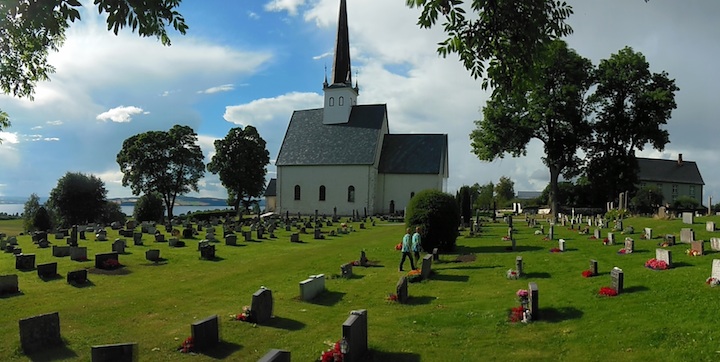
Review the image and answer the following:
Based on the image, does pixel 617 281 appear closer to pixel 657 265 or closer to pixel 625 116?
pixel 657 265

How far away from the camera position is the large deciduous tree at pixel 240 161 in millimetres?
61750

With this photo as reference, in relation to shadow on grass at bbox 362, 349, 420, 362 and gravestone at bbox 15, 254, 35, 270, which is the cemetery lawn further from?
gravestone at bbox 15, 254, 35, 270

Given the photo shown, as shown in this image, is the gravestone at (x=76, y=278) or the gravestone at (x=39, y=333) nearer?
the gravestone at (x=39, y=333)

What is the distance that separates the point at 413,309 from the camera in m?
11.2

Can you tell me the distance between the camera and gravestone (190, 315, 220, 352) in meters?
8.43

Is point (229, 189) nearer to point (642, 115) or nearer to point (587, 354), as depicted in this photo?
point (642, 115)

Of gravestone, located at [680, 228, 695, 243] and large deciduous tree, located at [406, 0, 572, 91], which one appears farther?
gravestone, located at [680, 228, 695, 243]

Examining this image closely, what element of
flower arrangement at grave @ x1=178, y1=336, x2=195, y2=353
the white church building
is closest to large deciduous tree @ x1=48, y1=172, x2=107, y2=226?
the white church building

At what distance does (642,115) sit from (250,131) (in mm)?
43421

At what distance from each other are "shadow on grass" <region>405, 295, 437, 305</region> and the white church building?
145 ft

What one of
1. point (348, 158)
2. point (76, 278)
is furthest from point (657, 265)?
point (348, 158)

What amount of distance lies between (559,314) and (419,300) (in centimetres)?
346

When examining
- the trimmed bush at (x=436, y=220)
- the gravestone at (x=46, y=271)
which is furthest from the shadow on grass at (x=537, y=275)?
the gravestone at (x=46, y=271)

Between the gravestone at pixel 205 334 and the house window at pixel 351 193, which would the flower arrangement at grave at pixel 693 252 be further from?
the house window at pixel 351 193
